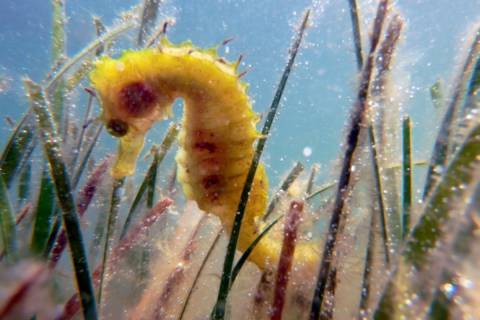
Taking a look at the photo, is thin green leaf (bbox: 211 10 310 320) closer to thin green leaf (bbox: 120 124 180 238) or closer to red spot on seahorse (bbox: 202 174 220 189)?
red spot on seahorse (bbox: 202 174 220 189)

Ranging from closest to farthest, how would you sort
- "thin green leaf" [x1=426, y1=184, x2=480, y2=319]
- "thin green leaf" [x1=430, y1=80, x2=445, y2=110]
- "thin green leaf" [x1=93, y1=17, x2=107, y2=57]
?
"thin green leaf" [x1=426, y1=184, x2=480, y2=319]
"thin green leaf" [x1=430, y1=80, x2=445, y2=110]
"thin green leaf" [x1=93, y1=17, x2=107, y2=57]

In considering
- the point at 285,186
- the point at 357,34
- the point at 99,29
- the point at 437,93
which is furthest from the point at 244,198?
the point at 99,29

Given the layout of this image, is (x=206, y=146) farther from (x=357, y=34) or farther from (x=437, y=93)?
(x=437, y=93)

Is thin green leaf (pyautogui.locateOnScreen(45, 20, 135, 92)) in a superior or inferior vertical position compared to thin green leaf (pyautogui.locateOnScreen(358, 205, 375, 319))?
superior

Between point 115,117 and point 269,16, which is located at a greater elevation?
point 269,16

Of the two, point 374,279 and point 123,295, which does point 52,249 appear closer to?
point 123,295

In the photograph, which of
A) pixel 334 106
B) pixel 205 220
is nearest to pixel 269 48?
pixel 334 106

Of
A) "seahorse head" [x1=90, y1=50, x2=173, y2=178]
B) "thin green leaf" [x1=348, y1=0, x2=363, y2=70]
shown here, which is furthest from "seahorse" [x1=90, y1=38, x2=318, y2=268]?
"thin green leaf" [x1=348, y1=0, x2=363, y2=70]
